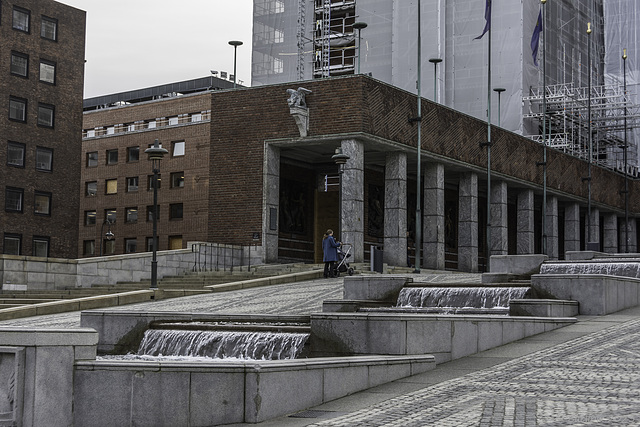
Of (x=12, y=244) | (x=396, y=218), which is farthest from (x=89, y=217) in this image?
(x=396, y=218)

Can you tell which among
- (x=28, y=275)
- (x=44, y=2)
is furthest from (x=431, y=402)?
(x=44, y=2)

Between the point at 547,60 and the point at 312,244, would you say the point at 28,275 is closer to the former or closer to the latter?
the point at 312,244

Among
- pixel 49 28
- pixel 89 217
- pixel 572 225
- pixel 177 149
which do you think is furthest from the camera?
pixel 89 217

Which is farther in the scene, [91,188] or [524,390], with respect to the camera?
[91,188]

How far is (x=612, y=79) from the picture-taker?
68.5 meters

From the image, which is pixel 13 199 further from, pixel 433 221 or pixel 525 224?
pixel 525 224

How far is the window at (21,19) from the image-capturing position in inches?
2004

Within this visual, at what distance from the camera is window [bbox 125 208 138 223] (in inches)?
2559

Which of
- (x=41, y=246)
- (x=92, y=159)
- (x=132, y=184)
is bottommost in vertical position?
(x=41, y=246)

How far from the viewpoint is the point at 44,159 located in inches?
2060

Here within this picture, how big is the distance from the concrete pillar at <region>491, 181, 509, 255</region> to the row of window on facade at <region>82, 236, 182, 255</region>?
2351cm

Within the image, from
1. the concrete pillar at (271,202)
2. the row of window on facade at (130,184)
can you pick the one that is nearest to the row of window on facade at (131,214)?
the row of window on facade at (130,184)

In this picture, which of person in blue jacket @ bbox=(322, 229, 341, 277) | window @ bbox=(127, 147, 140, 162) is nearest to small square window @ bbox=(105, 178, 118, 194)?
window @ bbox=(127, 147, 140, 162)

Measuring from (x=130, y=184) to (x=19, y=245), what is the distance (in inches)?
668
